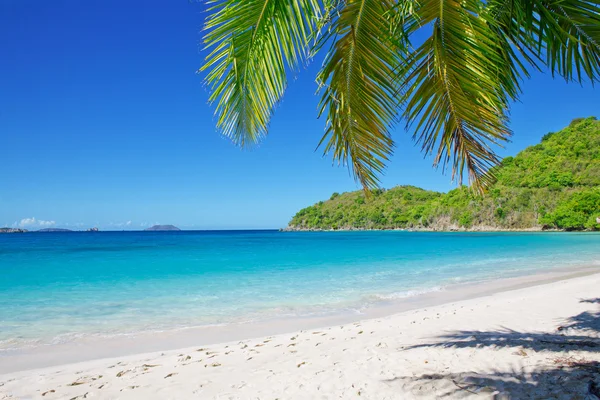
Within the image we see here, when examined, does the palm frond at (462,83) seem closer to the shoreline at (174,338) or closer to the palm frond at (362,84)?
the palm frond at (362,84)

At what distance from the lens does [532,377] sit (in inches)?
117

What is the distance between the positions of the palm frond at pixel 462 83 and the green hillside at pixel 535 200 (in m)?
24.0

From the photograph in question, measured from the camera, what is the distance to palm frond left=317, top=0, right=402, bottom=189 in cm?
236

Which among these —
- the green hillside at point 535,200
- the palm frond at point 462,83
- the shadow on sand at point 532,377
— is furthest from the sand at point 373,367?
the green hillside at point 535,200

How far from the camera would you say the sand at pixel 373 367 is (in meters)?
2.99

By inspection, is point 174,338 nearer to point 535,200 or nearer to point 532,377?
point 532,377

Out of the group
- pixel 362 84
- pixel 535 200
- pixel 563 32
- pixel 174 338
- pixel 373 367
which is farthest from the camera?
pixel 535 200

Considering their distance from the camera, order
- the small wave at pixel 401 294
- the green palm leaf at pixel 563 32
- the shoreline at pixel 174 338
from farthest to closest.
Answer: the small wave at pixel 401 294
the shoreline at pixel 174 338
the green palm leaf at pixel 563 32

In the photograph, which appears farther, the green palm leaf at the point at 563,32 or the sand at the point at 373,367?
the sand at the point at 373,367

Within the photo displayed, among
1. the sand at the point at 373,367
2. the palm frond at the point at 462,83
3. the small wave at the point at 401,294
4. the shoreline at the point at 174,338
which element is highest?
the palm frond at the point at 462,83

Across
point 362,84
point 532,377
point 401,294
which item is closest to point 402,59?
point 362,84

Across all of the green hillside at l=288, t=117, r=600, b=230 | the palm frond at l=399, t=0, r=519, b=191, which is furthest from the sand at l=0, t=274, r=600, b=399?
the green hillside at l=288, t=117, r=600, b=230

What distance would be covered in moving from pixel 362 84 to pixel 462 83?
62 centimetres

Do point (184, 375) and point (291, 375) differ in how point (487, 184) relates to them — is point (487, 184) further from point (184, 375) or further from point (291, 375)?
point (184, 375)
